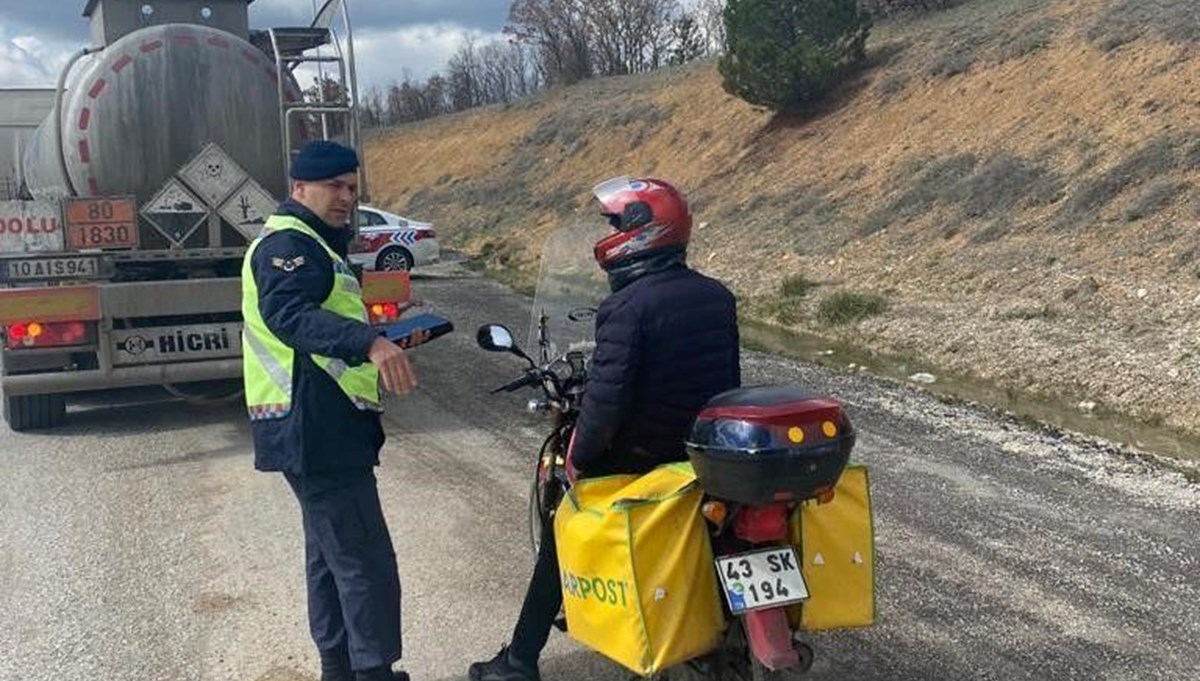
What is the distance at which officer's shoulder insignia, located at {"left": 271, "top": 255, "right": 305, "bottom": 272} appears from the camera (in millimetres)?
3382

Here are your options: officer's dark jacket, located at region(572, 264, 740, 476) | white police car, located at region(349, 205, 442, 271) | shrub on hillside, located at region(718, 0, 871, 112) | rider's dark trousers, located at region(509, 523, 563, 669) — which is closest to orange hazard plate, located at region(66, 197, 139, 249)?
rider's dark trousers, located at region(509, 523, 563, 669)

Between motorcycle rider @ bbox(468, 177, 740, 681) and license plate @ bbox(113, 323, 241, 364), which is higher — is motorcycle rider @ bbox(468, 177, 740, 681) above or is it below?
above

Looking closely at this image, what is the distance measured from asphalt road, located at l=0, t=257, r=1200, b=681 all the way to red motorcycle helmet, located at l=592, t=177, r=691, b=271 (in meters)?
1.65

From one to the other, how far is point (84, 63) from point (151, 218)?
1239 millimetres

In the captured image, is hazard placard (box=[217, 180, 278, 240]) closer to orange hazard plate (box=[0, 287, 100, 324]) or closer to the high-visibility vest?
orange hazard plate (box=[0, 287, 100, 324])

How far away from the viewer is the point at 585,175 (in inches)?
1299

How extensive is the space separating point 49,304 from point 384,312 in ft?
7.47

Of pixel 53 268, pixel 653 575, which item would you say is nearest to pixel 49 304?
pixel 53 268

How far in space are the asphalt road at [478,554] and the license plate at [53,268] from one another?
117 centimetres

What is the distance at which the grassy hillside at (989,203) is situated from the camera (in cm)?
1026

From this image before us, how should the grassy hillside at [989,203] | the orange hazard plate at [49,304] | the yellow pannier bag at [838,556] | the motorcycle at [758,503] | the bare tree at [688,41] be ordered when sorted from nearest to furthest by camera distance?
the motorcycle at [758,503]
the yellow pannier bag at [838,556]
the orange hazard plate at [49,304]
the grassy hillside at [989,203]
the bare tree at [688,41]

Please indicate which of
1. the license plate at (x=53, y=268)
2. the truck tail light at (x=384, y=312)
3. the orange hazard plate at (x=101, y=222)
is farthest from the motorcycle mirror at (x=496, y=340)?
the license plate at (x=53, y=268)

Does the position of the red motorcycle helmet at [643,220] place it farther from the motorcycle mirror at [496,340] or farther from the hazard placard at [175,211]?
the hazard placard at [175,211]

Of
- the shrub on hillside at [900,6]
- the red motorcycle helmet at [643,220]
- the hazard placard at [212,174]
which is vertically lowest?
the red motorcycle helmet at [643,220]
